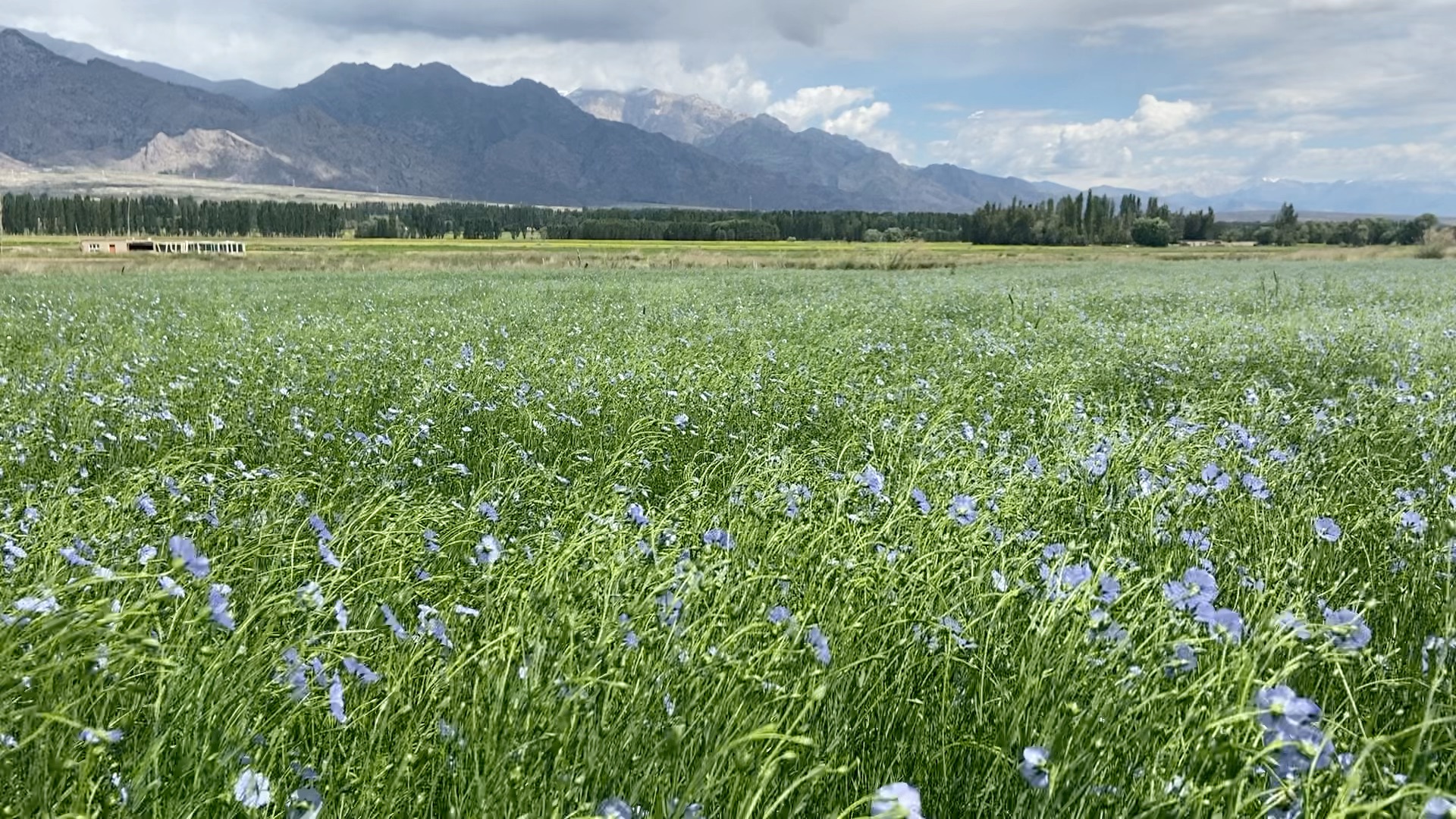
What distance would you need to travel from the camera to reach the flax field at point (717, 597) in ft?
7.33

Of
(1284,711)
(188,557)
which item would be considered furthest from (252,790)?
(1284,711)

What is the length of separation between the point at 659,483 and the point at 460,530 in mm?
2064

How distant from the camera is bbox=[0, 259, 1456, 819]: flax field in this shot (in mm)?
2234

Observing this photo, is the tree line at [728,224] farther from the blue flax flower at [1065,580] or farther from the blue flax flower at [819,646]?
the blue flax flower at [819,646]

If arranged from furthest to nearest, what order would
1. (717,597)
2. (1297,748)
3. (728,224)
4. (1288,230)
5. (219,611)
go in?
(728,224) < (1288,230) < (717,597) < (219,611) < (1297,748)

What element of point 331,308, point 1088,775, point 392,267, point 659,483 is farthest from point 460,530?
point 392,267

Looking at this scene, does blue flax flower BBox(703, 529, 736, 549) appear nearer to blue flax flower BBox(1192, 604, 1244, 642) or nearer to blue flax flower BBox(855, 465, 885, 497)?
blue flax flower BBox(855, 465, 885, 497)

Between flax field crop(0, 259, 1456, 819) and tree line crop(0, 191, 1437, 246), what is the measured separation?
358 ft

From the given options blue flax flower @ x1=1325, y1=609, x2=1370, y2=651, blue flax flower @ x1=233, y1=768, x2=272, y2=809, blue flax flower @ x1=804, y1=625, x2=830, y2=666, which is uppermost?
blue flax flower @ x1=1325, y1=609, x2=1370, y2=651

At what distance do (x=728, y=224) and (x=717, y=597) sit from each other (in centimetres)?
13639

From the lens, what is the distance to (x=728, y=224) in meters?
136

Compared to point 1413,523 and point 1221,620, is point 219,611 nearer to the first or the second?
point 1221,620

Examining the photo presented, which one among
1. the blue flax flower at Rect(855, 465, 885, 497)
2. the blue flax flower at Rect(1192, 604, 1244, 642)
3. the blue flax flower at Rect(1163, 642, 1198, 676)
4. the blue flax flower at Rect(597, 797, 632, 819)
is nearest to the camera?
Answer: the blue flax flower at Rect(597, 797, 632, 819)

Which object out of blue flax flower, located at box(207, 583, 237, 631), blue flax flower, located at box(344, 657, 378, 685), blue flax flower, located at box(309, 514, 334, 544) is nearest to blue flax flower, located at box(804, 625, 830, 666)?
blue flax flower, located at box(344, 657, 378, 685)
